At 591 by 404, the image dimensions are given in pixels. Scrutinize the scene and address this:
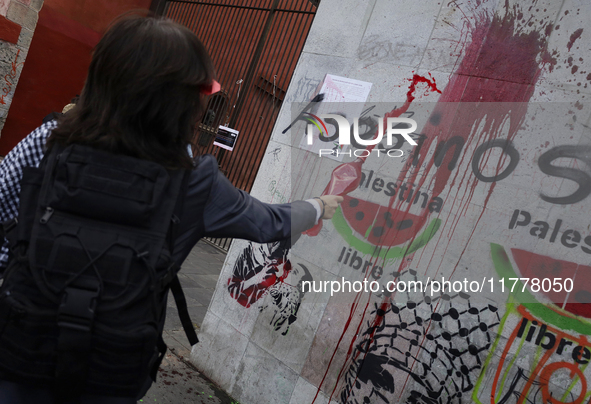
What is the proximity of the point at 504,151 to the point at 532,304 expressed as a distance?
0.75 meters

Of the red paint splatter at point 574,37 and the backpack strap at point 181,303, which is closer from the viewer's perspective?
the backpack strap at point 181,303

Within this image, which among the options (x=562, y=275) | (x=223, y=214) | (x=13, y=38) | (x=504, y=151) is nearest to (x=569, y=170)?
(x=504, y=151)

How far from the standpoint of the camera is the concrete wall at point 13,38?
707 cm

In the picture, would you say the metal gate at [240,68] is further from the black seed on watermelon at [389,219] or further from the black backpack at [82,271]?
the black backpack at [82,271]

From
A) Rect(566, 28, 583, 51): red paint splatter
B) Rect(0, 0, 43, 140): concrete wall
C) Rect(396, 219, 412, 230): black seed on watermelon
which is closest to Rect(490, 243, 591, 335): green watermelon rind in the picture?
Rect(396, 219, 412, 230): black seed on watermelon

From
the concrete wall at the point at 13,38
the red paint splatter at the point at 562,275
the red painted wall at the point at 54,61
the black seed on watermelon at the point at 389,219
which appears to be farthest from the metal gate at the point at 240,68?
the red paint splatter at the point at 562,275

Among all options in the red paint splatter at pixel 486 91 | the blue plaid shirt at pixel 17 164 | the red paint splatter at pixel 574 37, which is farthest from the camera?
the red paint splatter at pixel 486 91

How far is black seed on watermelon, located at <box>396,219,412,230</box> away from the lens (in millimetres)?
2395

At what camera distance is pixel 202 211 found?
137 cm

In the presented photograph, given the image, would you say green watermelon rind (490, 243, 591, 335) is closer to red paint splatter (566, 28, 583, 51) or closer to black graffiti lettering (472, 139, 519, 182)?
black graffiti lettering (472, 139, 519, 182)

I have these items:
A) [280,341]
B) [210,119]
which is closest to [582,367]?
[280,341]

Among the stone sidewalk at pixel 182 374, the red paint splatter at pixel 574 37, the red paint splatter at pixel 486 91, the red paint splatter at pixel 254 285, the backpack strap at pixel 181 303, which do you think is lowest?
the stone sidewalk at pixel 182 374

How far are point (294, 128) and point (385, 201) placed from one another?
927 millimetres

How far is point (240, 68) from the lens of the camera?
7.91 metres
